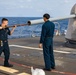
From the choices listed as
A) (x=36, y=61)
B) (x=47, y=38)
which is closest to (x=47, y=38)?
(x=47, y=38)

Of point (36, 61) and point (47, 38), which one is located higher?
point (47, 38)

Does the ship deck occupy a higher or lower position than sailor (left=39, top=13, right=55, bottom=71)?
lower

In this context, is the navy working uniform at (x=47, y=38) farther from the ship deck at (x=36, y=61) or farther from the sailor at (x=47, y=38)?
the ship deck at (x=36, y=61)

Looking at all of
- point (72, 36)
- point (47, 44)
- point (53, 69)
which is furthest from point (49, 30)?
point (72, 36)

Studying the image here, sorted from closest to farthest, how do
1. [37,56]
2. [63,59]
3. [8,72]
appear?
[8,72], [63,59], [37,56]

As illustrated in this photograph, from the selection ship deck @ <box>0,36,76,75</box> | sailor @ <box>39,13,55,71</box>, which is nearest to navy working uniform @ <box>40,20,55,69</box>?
sailor @ <box>39,13,55,71</box>

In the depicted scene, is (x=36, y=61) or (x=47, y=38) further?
(x=36, y=61)

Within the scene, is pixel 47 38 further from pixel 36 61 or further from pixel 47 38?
pixel 36 61

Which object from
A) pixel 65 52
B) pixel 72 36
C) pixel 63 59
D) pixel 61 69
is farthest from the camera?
pixel 72 36

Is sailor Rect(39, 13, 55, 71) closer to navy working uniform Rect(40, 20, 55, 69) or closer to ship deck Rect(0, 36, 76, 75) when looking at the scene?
navy working uniform Rect(40, 20, 55, 69)

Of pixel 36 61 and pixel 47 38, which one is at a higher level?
pixel 47 38

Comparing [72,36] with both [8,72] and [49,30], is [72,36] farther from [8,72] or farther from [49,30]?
[8,72]

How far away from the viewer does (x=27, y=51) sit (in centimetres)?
1209

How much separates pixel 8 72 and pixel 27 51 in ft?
14.2
